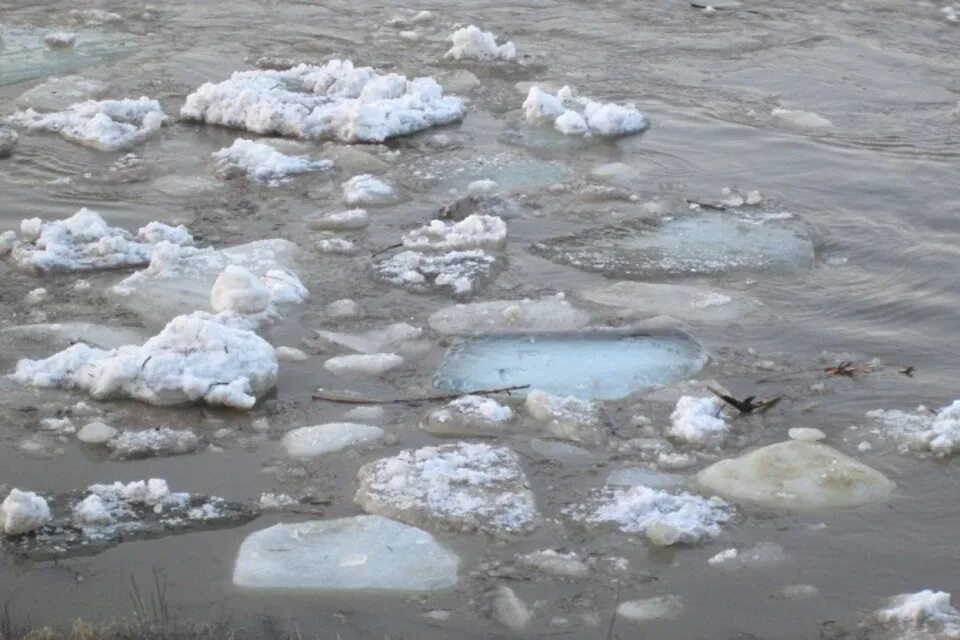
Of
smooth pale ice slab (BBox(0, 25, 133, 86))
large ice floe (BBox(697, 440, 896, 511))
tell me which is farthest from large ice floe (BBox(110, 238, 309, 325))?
smooth pale ice slab (BBox(0, 25, 133, 86))

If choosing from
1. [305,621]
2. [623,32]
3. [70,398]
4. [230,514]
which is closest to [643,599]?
[305,621]

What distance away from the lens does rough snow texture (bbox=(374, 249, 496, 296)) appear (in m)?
5.64

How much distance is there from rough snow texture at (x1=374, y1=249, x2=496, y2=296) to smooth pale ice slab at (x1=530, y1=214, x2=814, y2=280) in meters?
0.33

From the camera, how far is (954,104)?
8.12 metres

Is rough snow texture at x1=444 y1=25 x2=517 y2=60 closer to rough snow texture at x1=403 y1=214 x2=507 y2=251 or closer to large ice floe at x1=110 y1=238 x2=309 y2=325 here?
rough snow texture at x1=403 y1=214 x2=507 y2=251

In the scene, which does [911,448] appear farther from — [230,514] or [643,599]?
[230,514]

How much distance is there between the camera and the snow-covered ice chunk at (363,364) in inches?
194

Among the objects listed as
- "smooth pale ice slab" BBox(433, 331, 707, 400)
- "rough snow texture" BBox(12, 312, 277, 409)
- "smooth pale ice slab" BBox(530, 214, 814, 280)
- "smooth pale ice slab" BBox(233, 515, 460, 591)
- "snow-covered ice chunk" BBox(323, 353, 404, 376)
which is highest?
"rough snow texture" BBox(12, 312, 277, 409)

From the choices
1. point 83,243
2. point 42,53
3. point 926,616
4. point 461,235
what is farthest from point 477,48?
point 926,616

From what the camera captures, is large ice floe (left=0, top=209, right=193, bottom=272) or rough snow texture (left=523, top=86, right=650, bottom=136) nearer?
large ice floe (left=0, top=209, right=193, bottom=272)

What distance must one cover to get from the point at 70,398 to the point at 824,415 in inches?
95.9

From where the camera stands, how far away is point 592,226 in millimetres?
6332

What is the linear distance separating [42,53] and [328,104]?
2381 mm

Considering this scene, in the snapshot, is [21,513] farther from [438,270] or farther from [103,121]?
[103,121]
